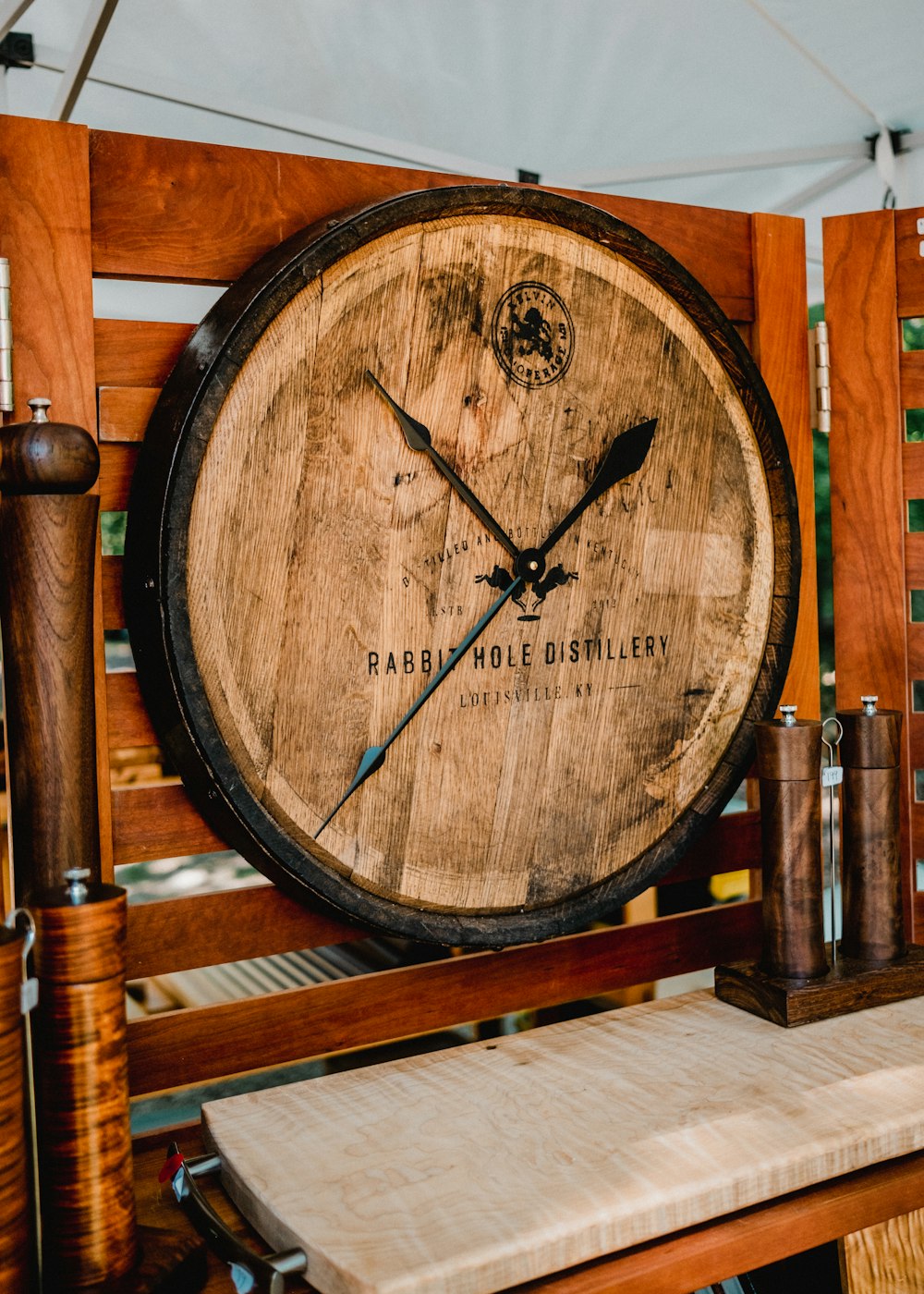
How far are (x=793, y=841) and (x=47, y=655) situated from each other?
0.93 meters

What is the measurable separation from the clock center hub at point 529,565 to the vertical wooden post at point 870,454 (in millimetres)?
607

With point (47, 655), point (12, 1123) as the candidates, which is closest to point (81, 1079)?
point (12, 1123)

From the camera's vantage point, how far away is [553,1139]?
112cm

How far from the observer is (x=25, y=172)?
49.1 inches

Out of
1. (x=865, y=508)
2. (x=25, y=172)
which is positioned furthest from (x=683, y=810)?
(x=25, y=172)

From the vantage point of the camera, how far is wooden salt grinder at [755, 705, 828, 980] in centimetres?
143

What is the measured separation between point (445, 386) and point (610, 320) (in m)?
0.27

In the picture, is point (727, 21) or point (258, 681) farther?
point (727, 21)

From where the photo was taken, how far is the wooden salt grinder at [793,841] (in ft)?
4.69

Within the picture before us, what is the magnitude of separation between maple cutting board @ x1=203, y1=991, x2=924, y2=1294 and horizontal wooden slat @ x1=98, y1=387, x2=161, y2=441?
2.51ft

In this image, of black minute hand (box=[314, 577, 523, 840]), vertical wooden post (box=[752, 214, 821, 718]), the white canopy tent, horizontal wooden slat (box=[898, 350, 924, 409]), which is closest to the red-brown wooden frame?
black minute hand (box=[314, 577, 523, 840])

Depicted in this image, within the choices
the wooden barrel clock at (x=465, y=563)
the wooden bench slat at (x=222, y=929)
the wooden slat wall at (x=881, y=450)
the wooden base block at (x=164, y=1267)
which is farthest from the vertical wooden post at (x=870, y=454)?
the wooden base block at (x=164, y=1267)

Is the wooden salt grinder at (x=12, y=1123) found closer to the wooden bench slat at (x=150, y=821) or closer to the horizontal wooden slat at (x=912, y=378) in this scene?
the wooden bench slat at (x=150, y=821)

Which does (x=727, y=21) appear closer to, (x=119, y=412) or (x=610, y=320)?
(x=610, y=320)
